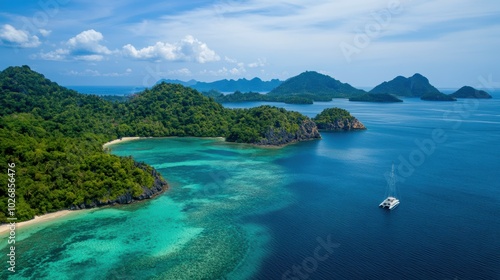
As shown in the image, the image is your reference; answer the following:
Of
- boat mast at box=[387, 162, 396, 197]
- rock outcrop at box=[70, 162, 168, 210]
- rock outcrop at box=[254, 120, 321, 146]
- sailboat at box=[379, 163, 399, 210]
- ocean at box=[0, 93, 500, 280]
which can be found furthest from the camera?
rock outcrop at box=[254, 120, 321, 146]

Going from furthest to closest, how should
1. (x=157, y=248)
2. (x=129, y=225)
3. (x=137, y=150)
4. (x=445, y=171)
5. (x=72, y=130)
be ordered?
1. (x=137, y=150)
2. (x=72, y=130)
3. (x=445, y=171)
4. (x=129, y=225)
5. (x=157, y=248)

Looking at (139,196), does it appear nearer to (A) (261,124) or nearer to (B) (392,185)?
(B) (392,185)

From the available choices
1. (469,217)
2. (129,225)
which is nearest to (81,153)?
(129,225)

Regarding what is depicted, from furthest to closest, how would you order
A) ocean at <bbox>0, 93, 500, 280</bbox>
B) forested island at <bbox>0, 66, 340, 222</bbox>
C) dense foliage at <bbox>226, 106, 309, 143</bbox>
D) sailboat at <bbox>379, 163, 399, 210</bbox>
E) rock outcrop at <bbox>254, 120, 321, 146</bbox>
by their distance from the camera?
1. dense foliage at <bbox>226, 106, 309, 143</bbox>
2. rock outcrop at <bbox>254, 120, 321, 146</bbox>
3. sailboat at <bbox>379, 163, 399, 210</bbox>
4. forested island at <bbox>0, 66, 340, 222</bbox>
5. ocean at <bbox>0, 93, 500, 280</bbox>

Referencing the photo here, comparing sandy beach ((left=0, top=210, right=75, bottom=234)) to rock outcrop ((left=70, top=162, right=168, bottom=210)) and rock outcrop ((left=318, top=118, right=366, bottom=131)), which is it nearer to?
rock outcrop ((left=70, top=162, right=168, bottom=210))

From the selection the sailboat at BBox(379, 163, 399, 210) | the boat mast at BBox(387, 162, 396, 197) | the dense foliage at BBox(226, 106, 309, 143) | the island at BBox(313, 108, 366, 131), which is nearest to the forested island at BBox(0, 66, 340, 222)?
the dense foliage at BBox(226, 106, 309, 143)

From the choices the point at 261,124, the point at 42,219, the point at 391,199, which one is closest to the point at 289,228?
the point at 391,199

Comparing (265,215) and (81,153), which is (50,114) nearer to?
(81,153)

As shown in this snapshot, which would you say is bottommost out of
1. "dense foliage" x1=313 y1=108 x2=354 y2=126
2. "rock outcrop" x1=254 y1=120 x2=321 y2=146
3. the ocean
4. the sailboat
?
the ocean
